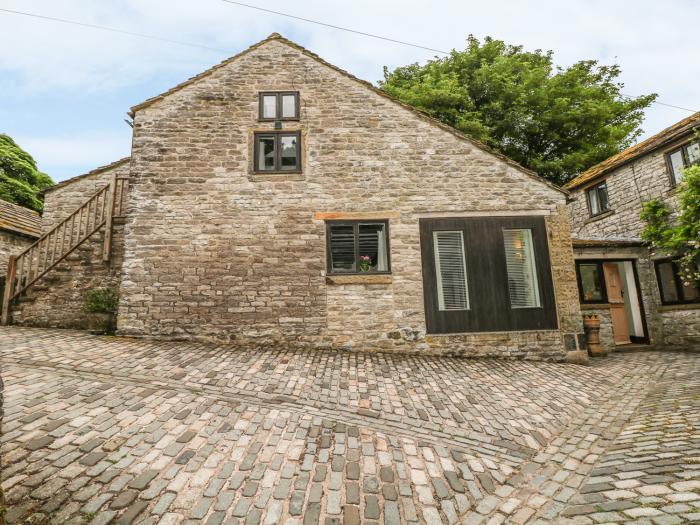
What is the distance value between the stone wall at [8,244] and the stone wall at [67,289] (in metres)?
4.74

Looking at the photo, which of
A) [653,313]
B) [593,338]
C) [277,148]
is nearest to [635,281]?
[653,313]

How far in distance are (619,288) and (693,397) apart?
7723 mm

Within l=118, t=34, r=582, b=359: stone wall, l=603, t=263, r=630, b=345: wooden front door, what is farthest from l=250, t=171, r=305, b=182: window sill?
l=603, t=263, r=630, b=345: wooden front door

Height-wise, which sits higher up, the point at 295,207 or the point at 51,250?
the point at 295,207

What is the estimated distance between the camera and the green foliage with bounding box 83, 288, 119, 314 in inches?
332

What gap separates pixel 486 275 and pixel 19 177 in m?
33.2

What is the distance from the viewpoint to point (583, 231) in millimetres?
14602

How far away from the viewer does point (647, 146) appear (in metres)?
11.6


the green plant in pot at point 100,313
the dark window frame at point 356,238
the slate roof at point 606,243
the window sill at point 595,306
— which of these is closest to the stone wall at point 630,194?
the slate roof at point 606,243

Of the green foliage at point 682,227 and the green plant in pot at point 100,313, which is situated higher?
the green foliage at point 682,227

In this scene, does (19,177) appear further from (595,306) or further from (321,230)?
(595,306)

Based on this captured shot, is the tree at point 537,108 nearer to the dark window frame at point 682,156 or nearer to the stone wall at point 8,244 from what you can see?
the dark window frame at point 682,156

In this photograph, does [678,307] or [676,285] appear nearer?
[678,307]

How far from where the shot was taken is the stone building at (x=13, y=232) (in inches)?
466
